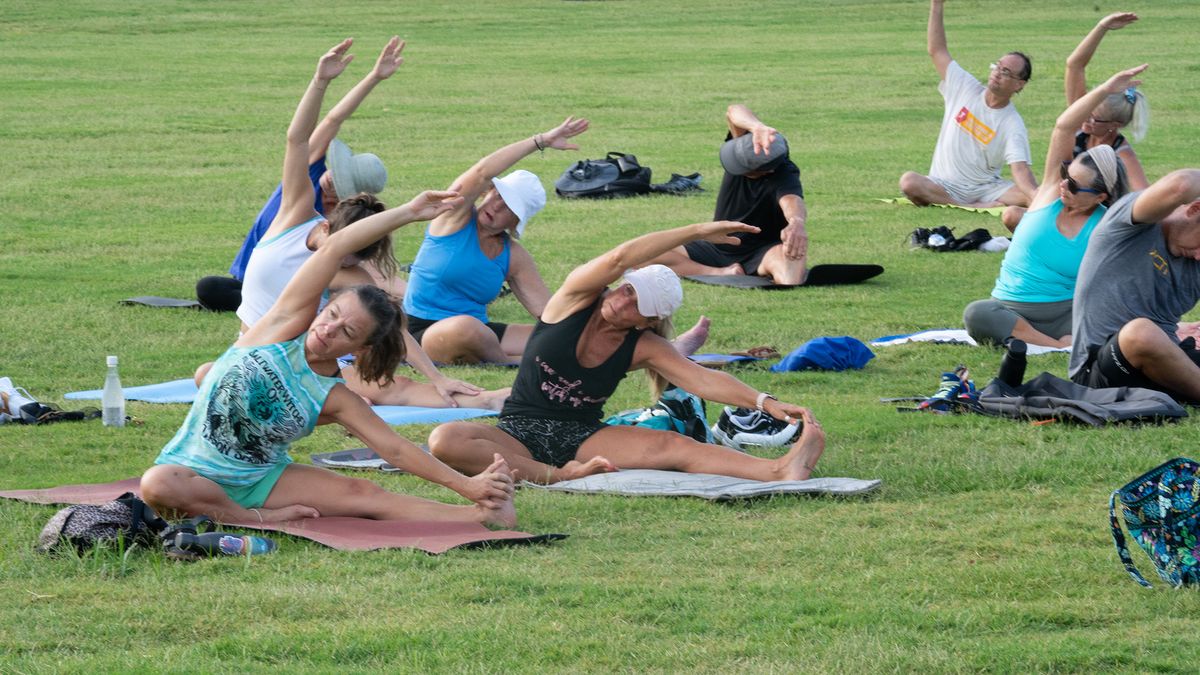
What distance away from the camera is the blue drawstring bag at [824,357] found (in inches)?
390

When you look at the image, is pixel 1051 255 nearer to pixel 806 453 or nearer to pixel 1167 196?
pixel 1167 196

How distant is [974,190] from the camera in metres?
16.1

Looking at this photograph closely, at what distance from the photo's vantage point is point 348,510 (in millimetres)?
6660

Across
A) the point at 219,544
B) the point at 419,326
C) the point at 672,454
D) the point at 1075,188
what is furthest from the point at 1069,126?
the point at 219,544

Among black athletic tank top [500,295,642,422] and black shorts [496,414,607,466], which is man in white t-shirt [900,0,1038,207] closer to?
black athletic tank top [500,295,642,422]

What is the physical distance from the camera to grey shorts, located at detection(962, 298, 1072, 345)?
10.3 meters

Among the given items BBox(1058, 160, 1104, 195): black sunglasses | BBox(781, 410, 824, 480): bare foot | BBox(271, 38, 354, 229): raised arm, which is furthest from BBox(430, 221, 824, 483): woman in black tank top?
BBox(1058, 160, 1104, 195): black sunglasses

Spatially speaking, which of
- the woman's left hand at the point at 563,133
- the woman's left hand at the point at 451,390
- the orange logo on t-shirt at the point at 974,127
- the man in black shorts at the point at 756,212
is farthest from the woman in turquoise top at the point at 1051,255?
the orange logo on t-shirt at the point at 974,127

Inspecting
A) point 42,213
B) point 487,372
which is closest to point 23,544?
point 487,372

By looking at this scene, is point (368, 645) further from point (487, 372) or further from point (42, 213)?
point (42, 213)

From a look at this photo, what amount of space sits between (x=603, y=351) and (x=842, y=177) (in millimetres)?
11961

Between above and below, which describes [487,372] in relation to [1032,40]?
above

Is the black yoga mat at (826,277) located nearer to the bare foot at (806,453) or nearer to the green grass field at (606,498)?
the green grass field at (606,498)

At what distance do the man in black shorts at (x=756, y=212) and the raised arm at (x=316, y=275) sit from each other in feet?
17.8
